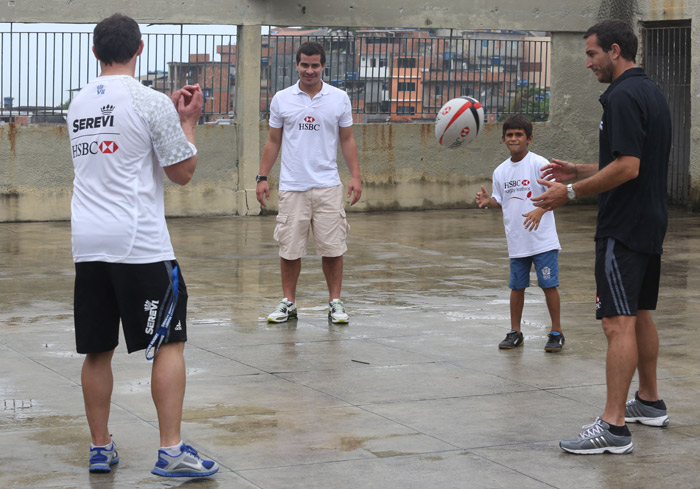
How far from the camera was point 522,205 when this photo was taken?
786cm

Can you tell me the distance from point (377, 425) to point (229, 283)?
511cm

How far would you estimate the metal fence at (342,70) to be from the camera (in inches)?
655

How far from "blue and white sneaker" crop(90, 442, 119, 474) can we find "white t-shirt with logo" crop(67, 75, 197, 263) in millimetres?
822

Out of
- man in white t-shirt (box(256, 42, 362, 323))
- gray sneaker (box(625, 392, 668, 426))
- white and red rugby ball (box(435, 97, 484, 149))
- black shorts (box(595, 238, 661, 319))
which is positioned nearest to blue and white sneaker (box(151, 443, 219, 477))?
black shorts (box(595, 238, 661, 319))

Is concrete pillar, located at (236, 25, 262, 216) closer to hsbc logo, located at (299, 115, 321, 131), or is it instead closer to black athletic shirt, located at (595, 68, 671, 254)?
hsbc logo, located at (299, 115, 321, 131)

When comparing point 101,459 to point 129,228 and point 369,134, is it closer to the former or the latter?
point 129,228

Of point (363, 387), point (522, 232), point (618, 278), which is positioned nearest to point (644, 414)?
point (618, 278)

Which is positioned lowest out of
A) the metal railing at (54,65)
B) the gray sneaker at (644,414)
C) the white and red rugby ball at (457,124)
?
the gray sneaker at (644,414)

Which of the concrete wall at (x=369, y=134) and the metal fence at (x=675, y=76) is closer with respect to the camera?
the concrete wall at (x=369, y=134)

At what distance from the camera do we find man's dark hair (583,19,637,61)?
5.56 m

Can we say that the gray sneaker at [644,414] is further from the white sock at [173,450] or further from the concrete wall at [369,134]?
the concrete wall at [369,134]

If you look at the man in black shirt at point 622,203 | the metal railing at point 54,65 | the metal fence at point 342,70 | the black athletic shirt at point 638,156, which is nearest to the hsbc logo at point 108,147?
the man in black shirt at point 622,203

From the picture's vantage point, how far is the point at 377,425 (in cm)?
577

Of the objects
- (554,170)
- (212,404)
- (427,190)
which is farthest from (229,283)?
(427,190)
